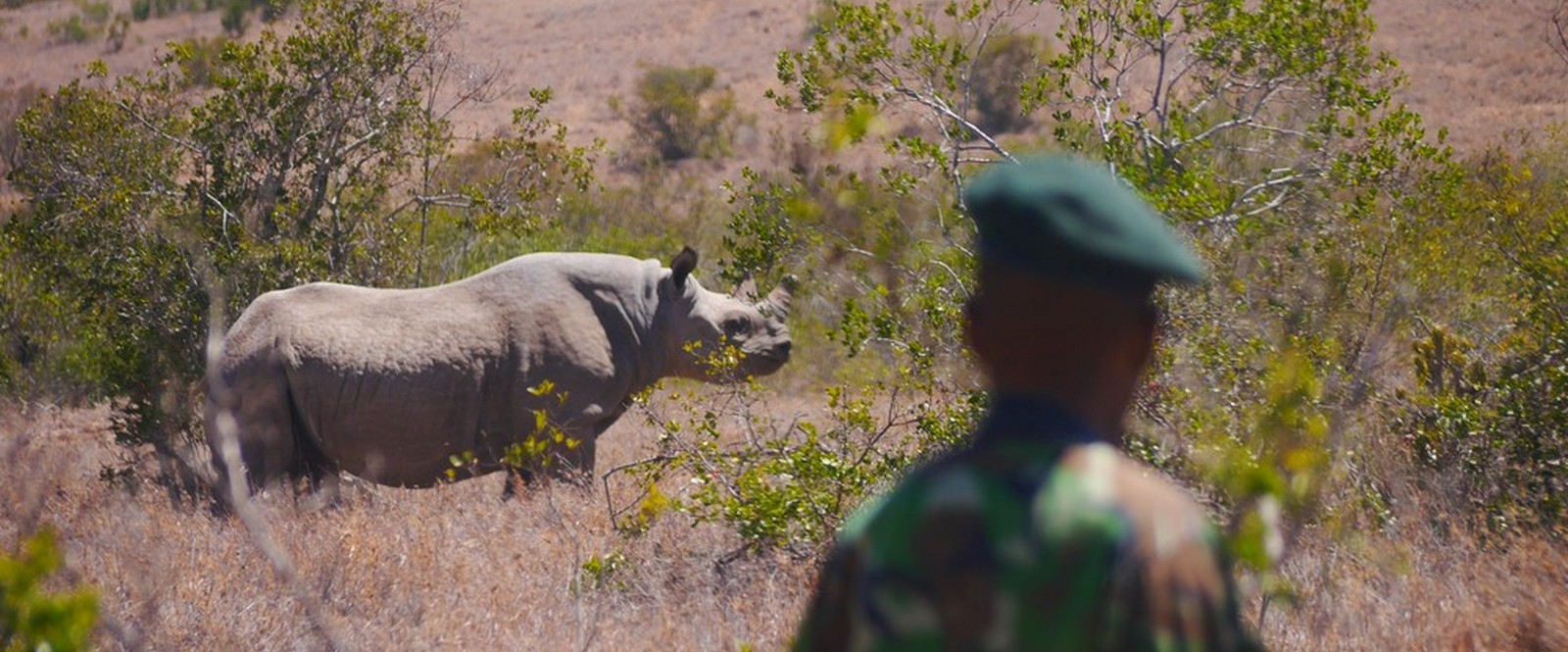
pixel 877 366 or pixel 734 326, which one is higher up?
pixel 877 366

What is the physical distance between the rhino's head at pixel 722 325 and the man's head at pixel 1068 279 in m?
8.45

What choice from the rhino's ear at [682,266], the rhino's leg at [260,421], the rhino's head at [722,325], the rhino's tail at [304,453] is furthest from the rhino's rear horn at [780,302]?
the rhino's leg at [260,421]

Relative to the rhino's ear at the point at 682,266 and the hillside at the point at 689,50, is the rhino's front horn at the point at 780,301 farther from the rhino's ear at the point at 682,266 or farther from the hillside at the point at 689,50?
the hillside at the point at 689,50

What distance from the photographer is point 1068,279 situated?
1.81 metres

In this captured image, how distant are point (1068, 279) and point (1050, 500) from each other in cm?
26

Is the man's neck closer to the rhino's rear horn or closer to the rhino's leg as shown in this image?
the rhino's leg

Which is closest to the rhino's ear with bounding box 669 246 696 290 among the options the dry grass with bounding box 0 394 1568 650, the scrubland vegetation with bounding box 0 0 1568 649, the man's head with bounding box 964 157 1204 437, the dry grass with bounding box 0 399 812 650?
the scrubland vegetation with bounding box 0 0 1568 649

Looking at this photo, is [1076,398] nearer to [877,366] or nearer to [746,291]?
[877,366]

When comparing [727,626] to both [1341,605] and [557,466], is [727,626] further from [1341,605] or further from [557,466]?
[557,466]

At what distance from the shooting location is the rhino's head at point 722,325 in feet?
34.9

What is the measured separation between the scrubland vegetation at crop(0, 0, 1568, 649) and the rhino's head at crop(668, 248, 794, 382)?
103 centimetres

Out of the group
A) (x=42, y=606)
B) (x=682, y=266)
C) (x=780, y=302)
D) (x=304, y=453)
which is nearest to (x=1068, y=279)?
(x=42, y=606)

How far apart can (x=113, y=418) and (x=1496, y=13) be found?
38.2 meters

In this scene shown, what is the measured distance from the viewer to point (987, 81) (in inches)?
1302
